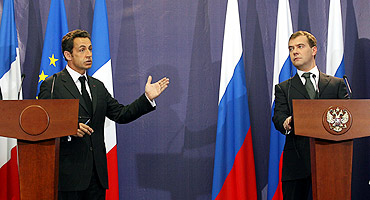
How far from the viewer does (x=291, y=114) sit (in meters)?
3.05

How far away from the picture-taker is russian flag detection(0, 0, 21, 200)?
3.84m

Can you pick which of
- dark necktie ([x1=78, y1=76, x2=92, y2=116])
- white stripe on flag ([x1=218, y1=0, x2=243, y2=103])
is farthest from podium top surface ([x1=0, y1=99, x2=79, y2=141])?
white stripe on flag ([x1=218, y1=0, x2=243, y2=103])

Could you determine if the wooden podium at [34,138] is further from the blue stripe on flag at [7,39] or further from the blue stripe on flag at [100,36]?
the blue stripe on flag at [7,39]

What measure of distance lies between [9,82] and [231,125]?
2295 mm

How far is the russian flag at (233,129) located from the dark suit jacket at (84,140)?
1161 millimetres

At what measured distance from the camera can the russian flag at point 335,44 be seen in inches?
159

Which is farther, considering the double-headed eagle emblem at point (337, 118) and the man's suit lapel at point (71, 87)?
the man's suit lapel at point (71, 87)

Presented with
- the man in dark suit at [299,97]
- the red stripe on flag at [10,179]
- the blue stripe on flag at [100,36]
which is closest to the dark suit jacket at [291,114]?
the man in dark suit at [299,97]

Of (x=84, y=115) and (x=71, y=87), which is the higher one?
(x=71, y=87)

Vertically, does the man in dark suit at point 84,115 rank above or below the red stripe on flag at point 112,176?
above

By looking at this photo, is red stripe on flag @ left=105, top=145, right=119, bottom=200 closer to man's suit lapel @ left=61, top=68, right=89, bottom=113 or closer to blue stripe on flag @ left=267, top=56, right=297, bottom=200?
man's suit lapel @ left=61, top=68, right=89, bottom=113

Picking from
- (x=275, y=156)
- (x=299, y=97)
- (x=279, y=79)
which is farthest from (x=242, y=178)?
(x=299, y=97)

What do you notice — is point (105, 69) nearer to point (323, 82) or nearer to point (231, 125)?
point (231, 125)

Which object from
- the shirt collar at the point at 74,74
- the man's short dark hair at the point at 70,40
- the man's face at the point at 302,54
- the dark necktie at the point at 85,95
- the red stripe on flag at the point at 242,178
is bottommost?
the red stripe on flag at the point at 242,178
